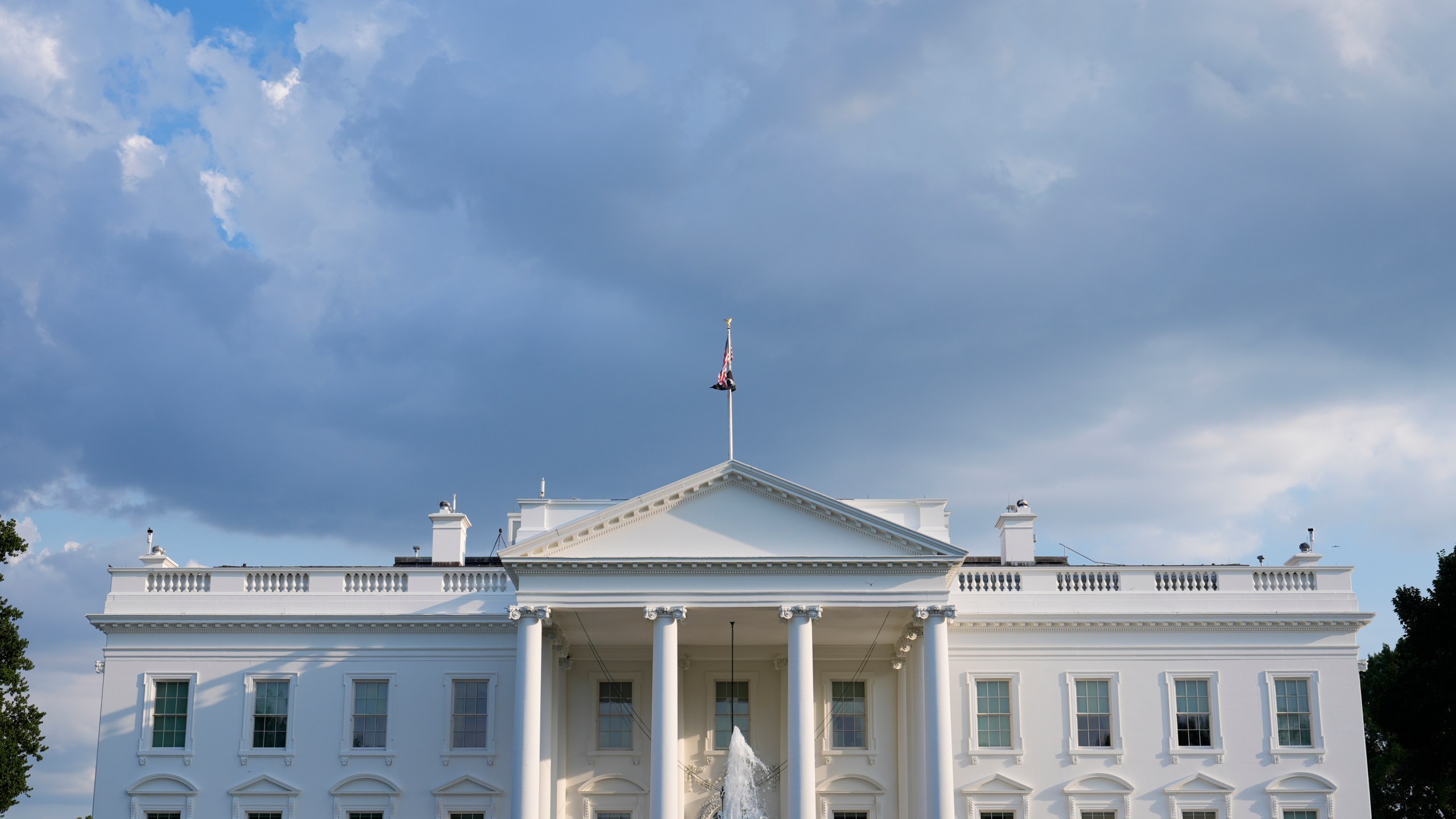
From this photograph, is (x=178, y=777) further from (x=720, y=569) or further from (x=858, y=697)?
(x=858, y=697)

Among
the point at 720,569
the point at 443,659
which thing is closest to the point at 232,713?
the point at 443,659

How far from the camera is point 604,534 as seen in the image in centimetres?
2812

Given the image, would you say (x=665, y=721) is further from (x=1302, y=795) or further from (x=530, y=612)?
(x=1302, y=795)

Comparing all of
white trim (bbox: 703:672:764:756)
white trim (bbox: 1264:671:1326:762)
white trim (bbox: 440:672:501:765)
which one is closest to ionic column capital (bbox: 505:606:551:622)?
white trim (bbox: 440:672:501:765)

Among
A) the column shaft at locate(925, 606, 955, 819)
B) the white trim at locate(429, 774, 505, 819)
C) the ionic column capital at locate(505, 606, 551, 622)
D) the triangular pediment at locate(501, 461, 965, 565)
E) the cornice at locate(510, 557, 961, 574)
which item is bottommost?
the white trim at locate(429, 774, 505, 819)

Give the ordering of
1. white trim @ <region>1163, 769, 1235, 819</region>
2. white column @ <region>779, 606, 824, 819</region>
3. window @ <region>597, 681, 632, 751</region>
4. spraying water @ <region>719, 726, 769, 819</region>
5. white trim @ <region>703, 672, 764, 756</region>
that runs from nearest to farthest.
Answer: white column @ <region>779, 606, 824, 819</region>, white trim @ <region>1163, 769, 1235, 819</region>, spraying water @ <region>719, 726, 769, 819</region>, window @ <region>597, 681, 632, 751</region>, white trim @ <region>703, 672, 764, 756</region>

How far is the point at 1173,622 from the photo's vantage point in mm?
30734

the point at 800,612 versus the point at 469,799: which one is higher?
the point at 800,612

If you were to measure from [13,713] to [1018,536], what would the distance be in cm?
2400

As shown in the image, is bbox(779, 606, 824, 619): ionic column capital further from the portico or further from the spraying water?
the spraying water

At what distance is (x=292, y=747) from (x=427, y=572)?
4945 mm

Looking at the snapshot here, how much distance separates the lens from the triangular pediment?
1097 inches

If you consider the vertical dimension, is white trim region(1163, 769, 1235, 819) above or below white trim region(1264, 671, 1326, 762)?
below

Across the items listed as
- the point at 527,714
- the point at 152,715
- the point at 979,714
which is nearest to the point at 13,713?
the point at 152,715
